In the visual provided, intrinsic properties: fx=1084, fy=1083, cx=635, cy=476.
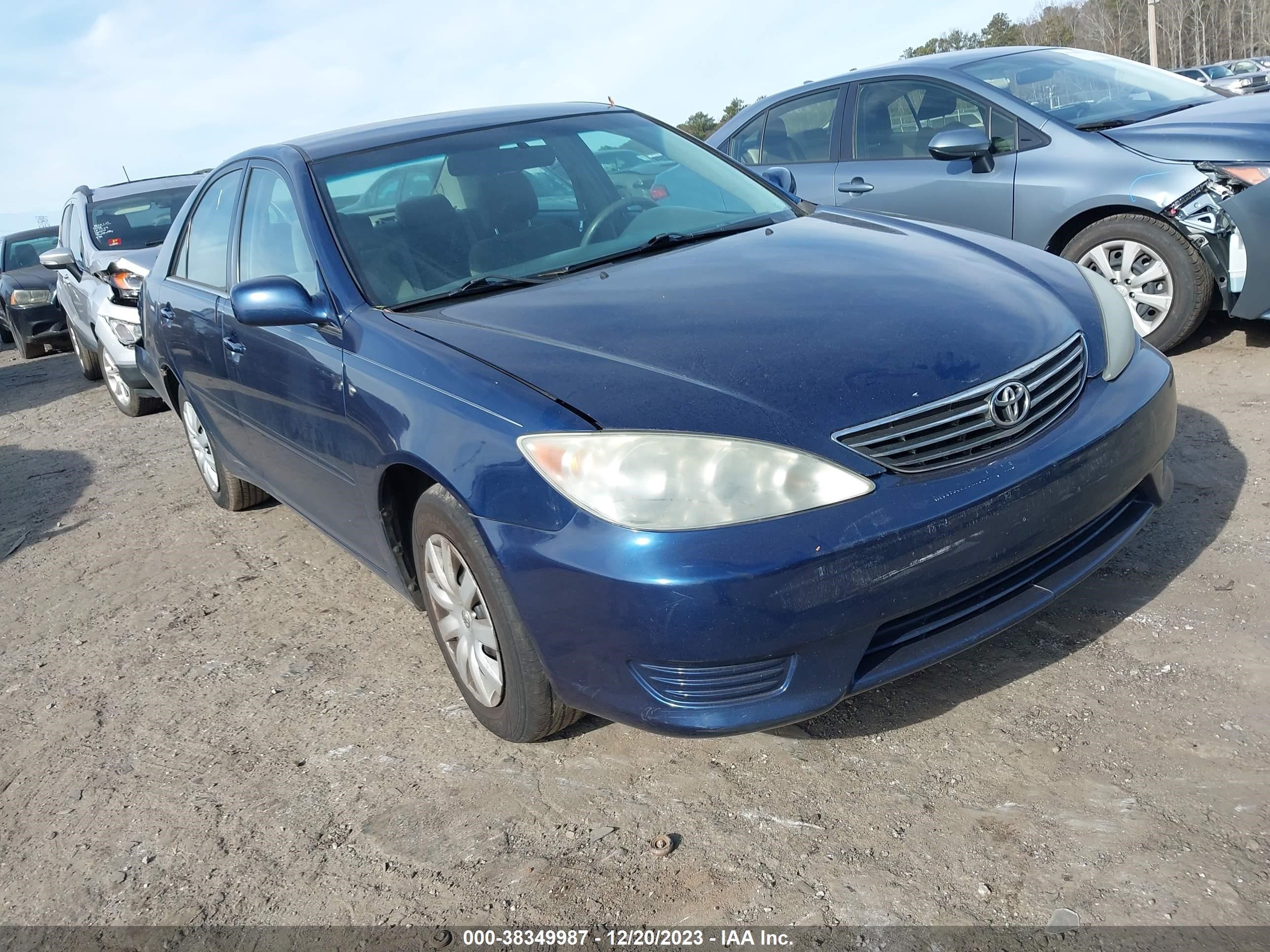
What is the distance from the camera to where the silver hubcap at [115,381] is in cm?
788

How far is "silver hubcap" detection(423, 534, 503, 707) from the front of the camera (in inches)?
107

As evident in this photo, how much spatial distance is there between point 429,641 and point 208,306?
160 centimetres

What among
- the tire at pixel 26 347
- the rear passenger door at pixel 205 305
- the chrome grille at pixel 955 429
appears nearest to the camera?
the chrome grille at pixel 955 429

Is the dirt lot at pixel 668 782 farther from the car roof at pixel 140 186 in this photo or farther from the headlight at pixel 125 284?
the car roof at pixel 140 186

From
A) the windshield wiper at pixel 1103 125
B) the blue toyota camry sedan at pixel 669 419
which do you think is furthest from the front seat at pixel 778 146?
the blue toyota camry sedan at pixel 669 419

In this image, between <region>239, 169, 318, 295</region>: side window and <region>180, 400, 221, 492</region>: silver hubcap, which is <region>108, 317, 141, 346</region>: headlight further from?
<region>239, 169, 318, 295</region>: side window

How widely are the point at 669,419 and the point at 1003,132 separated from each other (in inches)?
160

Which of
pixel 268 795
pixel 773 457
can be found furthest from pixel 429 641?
pixel 773 457

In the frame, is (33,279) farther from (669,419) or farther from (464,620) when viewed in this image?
(669,419)

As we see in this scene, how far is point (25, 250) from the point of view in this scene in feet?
46.8

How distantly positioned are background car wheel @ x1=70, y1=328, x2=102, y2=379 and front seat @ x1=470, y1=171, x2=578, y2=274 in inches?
279

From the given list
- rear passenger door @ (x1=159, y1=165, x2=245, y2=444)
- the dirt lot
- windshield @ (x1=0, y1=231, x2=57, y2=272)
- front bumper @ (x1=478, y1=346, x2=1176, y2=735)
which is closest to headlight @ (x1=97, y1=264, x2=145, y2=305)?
rear passenger door @ (x1=159, y1=165, x2=245, y2=444)

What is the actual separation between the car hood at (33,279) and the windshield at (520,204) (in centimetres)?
1019

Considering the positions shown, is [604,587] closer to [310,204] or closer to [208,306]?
[310,204]
